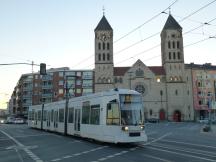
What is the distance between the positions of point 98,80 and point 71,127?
7150 cm

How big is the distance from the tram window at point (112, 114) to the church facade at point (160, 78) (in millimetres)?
77861

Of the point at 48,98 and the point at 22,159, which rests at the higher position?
the point at 48,98

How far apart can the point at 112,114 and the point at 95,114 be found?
232 cm

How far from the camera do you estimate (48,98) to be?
121250 millimetres

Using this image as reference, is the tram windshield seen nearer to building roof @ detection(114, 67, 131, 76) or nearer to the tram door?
the tram door

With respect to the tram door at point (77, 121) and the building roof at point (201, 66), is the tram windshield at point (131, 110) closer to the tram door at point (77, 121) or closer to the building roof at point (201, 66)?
the tram door at point (77, 121)

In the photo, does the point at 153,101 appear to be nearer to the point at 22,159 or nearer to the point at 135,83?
the point at 135,83

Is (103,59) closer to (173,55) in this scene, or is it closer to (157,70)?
(157,70)

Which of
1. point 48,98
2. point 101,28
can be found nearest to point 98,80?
point 101,28

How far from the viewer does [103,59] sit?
10038cm

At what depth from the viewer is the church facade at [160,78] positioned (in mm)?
98250

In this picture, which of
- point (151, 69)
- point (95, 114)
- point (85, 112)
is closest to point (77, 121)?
point (85, 112)

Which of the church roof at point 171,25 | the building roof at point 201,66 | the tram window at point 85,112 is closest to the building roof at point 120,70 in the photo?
the church roof at point 171,25

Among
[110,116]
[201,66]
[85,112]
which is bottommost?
[110,116]
